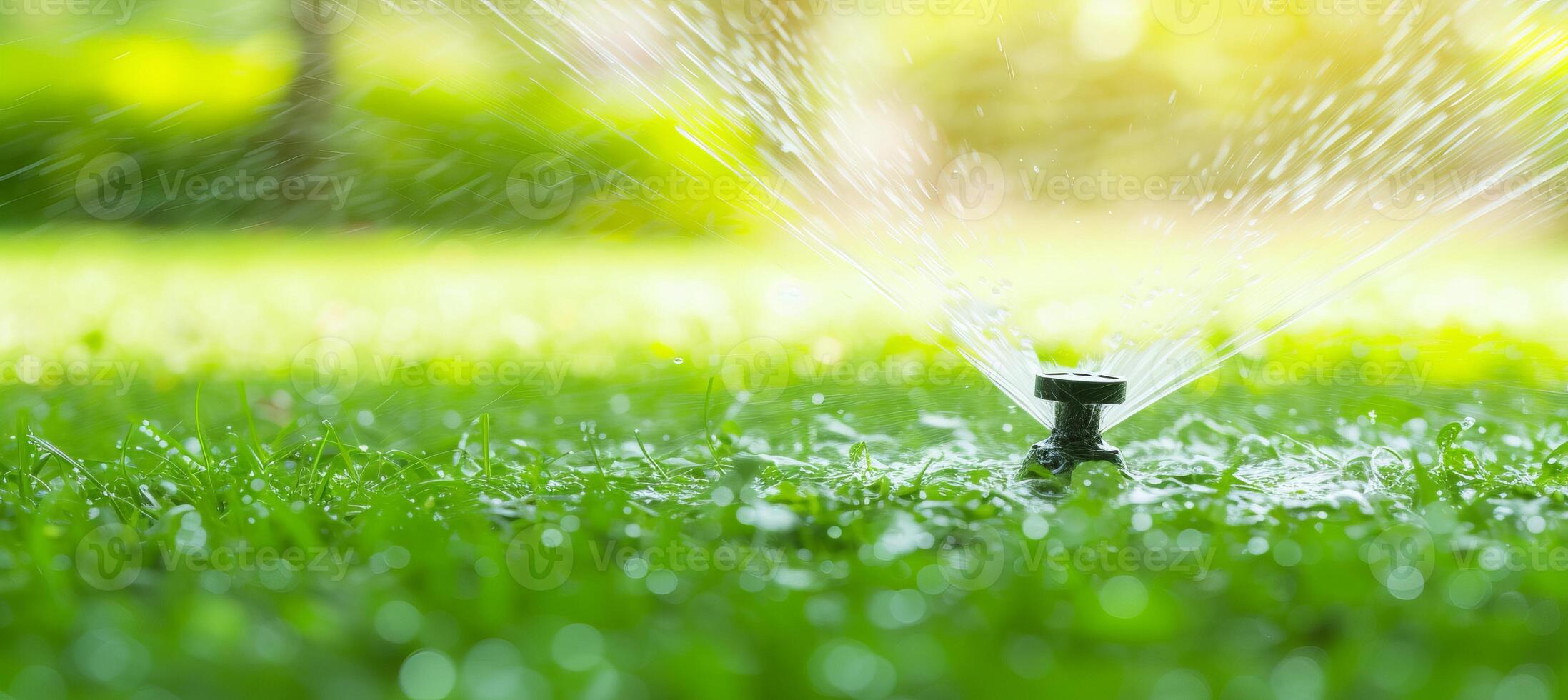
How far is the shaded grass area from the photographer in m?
1.08

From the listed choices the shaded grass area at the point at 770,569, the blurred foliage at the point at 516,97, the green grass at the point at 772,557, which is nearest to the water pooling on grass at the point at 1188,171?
the blurred foliage at the point at 516,97

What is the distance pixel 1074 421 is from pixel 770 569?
873mm

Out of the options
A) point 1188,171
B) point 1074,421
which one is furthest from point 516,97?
point 1074,421

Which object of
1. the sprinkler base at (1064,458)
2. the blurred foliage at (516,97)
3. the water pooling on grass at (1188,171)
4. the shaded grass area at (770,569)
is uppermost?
the blurred foliage at (516,97)

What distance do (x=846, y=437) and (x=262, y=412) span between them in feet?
5.60

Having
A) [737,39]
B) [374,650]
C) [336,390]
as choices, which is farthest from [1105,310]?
[374,650]

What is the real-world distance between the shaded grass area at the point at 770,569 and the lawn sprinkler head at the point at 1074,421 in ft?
0.38

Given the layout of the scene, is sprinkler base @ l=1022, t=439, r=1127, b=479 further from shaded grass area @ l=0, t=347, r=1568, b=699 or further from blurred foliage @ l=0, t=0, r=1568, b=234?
blurred foliage @ l=0, t=0, r=1568, b=234

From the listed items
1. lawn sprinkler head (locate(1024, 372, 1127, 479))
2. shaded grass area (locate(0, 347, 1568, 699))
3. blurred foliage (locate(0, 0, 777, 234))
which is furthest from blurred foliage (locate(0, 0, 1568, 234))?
lawn sprinkler head (locate(1024, 372, 1127, 479))

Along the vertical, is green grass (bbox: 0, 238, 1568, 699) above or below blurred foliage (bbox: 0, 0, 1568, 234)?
below

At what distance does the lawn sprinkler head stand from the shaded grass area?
0.38ft

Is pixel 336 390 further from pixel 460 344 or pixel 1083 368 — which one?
pixel 1083 368

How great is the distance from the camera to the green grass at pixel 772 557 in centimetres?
109

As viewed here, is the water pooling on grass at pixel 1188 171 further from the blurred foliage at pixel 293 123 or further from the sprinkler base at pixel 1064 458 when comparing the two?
the blurred foliage at pixel 293 123
